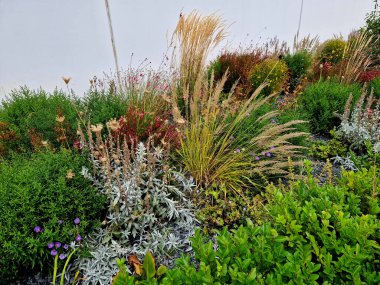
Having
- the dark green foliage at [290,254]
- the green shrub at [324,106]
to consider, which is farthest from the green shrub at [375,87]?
the dark green foliage at [290,254]

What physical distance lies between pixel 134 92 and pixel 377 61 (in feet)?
31.5

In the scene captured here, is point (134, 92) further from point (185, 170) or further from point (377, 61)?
point (377, 61)

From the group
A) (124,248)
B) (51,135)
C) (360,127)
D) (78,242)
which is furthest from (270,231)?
(360,127)

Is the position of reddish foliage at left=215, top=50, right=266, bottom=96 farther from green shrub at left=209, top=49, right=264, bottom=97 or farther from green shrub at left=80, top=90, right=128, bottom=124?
green shrub at left=80, top=90, right=128, bottom=124

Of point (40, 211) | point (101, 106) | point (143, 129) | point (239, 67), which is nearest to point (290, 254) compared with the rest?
point (40, 211)

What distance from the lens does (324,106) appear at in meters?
5.05

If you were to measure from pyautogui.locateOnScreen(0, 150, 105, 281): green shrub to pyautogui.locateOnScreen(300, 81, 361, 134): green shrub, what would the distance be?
3.57m

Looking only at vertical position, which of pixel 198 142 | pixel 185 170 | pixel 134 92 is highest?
pixel 134 92

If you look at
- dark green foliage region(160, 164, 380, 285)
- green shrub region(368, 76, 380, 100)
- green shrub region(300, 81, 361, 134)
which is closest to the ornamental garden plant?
dark green foliage region(160, 164, 380, 285)

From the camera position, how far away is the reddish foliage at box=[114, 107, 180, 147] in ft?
10.3

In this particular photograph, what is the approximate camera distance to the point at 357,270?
1.33 meters

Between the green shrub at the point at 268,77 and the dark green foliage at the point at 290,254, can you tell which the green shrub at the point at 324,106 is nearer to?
the green shrub at the point at 268,77

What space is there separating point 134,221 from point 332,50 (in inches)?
401

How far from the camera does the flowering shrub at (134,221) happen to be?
2.42m
